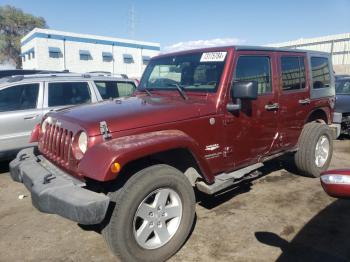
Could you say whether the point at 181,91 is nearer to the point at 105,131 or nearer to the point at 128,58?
the point at 105,131

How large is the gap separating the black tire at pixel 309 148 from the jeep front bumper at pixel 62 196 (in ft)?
12.0

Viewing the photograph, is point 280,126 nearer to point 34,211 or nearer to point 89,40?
point 34,211

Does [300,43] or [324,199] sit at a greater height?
[300,43]

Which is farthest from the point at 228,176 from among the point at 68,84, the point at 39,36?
the point at 39,36

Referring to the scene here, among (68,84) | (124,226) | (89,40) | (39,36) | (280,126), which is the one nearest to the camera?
(124,226)

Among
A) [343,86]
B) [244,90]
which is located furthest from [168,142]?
[343,86]

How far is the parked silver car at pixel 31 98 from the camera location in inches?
233

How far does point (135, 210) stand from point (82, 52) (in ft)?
109

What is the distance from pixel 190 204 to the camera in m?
3.38

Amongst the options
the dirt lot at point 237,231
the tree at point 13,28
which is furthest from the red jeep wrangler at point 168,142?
the tree at point 13,28

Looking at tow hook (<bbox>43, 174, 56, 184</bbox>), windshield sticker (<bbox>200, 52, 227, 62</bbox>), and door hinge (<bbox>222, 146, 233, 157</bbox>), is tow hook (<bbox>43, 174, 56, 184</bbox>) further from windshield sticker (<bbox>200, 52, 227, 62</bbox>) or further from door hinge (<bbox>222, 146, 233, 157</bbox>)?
windshield sticker (<bbox>200, 52, 227, 62</bbox>)

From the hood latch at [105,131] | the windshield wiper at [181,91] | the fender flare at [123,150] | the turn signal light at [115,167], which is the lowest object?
the turn signal light at [115,167]

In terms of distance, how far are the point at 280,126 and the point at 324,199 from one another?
1203mm

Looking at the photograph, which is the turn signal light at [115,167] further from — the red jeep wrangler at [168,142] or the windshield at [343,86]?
the windshield at [343,86]
